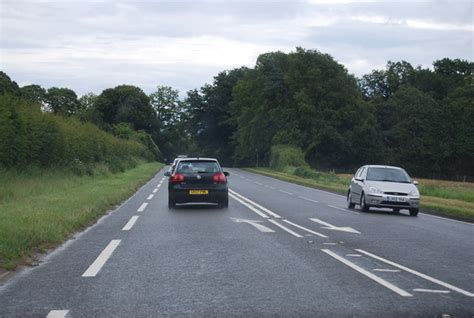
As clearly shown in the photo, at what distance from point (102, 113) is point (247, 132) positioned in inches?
1212

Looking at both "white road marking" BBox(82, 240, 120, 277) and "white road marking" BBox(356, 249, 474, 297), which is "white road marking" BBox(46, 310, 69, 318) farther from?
A: "white road marking" BBox(356, 249, 474, 297)

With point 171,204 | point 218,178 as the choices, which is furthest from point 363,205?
point 171,204

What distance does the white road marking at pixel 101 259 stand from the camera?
9328mm

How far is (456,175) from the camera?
270ft

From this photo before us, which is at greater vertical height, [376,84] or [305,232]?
[376,84]

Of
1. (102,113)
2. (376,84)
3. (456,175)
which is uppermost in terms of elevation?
Answer: (376,84)

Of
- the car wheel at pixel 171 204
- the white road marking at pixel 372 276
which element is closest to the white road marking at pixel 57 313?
the white road marking at pixel 372 276

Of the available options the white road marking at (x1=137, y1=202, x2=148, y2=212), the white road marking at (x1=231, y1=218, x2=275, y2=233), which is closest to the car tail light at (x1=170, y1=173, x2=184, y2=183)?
the white road marking at (x1=137, y1=202, x2=148, y2=212)

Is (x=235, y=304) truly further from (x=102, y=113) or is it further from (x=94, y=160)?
(x=102, y=113)

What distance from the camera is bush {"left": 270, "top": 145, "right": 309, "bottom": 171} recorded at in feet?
234

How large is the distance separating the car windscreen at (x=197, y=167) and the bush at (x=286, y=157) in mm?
47909

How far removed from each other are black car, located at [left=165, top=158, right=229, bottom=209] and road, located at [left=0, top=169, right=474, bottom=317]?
473cm

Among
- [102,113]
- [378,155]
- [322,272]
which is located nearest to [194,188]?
[322,272]

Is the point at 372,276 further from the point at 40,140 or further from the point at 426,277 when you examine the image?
the point at 40,140
